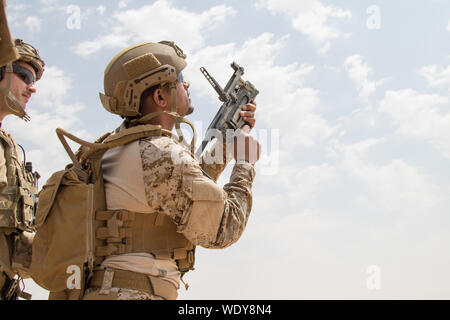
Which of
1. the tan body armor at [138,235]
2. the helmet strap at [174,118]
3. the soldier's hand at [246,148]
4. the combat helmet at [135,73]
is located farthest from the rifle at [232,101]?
the tan body armor at [138,235]

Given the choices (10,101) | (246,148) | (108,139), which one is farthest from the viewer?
(10,101)

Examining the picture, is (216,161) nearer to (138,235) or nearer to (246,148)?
(246,148)

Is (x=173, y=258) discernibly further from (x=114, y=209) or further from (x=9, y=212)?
(x=9, y=212)

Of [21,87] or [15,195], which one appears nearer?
[15,195]

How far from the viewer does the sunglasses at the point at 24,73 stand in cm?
573

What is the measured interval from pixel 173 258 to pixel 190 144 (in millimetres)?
1024

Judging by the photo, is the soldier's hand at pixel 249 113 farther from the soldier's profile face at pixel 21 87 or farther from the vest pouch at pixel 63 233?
the soldier's profile face at pixel 21 87

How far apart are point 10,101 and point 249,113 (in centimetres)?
253

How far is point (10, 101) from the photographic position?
5.53 m

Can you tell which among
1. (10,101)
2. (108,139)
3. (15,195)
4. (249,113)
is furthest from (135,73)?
(15,195)

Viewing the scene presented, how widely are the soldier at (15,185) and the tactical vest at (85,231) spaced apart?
1.29m

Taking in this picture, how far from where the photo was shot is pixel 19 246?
17.0 ft
